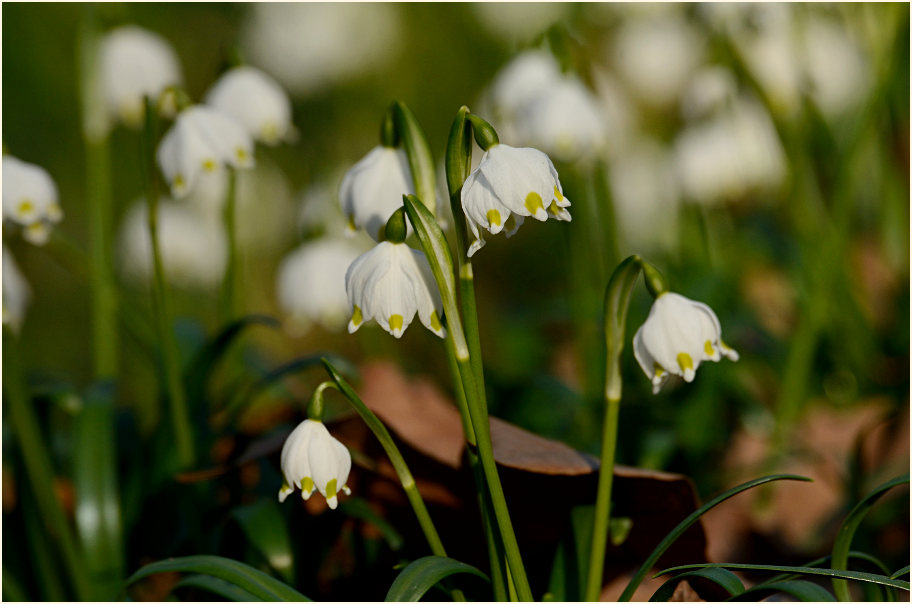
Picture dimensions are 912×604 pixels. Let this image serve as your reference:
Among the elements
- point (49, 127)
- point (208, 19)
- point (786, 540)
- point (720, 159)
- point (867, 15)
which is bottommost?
point (786, 540)

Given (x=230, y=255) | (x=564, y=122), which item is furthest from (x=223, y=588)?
(x=564, y=122)

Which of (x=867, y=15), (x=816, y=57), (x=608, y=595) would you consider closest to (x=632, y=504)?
(x=608, y=595)

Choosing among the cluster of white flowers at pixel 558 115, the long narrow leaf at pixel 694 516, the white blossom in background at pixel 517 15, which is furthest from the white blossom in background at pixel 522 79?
the white blossom in background at pixel 517 15

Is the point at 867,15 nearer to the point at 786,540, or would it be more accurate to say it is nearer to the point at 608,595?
the point at 786,540

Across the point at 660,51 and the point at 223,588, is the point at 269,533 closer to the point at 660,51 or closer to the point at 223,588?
the point at 223,588

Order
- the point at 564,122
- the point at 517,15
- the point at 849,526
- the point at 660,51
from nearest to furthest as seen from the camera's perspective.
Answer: the point at 849,526 < the point at 564,122 < the point at 660,51 < the point at 517,15
